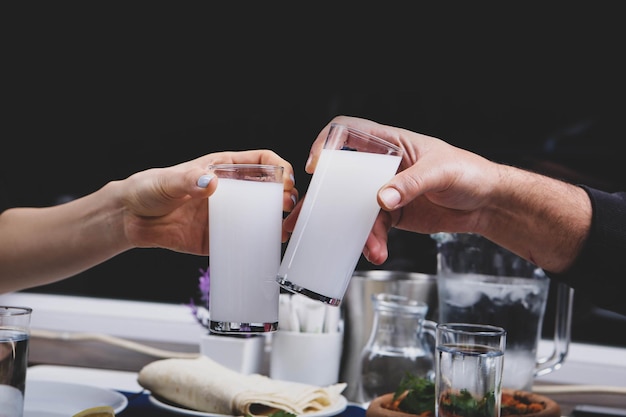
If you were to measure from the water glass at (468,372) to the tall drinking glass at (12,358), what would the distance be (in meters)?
0.55

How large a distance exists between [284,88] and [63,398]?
1584mm

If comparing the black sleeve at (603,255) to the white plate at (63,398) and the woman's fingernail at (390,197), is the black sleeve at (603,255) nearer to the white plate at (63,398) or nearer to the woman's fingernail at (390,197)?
the woman's fingernail at (390,197)

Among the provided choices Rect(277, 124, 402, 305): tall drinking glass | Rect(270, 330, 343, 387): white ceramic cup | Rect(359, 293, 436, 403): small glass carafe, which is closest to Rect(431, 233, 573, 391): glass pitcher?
Rect(359, 293, 436, 403): small glass carafe

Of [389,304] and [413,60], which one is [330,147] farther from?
[413,60]

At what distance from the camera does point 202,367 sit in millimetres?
1516

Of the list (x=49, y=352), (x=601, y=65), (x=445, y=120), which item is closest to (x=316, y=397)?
(x=49, y=352)

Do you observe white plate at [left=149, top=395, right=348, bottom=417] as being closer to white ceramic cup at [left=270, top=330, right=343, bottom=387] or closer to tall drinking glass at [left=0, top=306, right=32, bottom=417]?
white ceramic cup at [left=270, top=330, right=343, bottom=387]

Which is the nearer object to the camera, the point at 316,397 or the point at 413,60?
the point at 316,397

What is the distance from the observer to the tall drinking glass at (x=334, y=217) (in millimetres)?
1062

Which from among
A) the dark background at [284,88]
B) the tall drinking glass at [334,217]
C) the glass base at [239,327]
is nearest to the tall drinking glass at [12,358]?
the glass base at [239,327]

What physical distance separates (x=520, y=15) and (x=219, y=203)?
1762 mm

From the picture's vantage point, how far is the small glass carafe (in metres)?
1.56

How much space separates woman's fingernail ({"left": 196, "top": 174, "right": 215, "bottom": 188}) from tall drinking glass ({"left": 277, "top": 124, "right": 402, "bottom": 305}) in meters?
0.14

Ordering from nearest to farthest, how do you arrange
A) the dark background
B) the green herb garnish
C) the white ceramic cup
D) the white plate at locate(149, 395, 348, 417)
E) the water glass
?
1. the water glass
2. the green herb garnish
3. the white plate at locate(149, 395, 348, 417)
4. the white ceramic cup
5. the dark background
